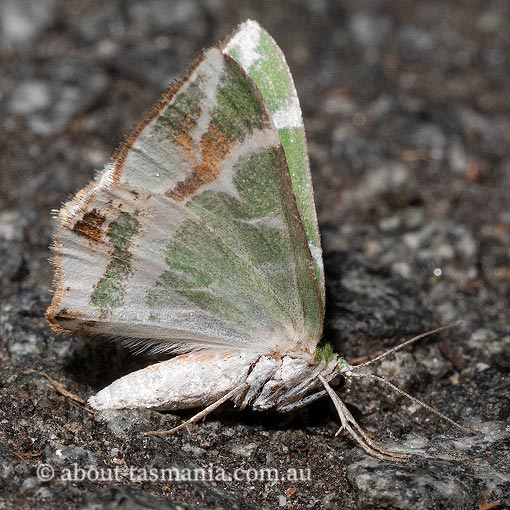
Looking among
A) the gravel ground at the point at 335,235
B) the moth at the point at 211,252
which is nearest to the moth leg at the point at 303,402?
the moth at the point at 211,252

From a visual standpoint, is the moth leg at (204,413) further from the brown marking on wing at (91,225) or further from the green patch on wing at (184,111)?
the green patch on wing at (184,111)

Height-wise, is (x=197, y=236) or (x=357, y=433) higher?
(x=197, y=236)

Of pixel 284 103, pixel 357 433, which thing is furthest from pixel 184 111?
pixel 357 433

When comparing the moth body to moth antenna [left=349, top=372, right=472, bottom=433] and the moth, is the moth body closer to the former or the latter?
the moth

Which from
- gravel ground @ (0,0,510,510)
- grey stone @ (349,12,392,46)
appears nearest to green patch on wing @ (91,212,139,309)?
gravel ground @ (0,0,510,510)

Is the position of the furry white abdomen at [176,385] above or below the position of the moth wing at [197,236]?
below

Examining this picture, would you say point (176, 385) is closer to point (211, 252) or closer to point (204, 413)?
point (204, 413)
